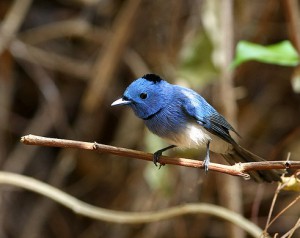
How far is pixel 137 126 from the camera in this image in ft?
13.4

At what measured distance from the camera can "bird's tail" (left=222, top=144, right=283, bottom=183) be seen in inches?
84.5

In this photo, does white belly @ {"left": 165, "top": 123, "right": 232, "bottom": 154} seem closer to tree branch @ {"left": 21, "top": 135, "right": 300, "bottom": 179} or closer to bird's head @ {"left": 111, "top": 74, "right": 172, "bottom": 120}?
bird's head @ {"left": 111, "top": 74, "right": 172, "bottom": 120}

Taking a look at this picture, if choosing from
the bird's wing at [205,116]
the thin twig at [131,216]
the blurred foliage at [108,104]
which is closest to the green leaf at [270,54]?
the bird's wing at [205,116]

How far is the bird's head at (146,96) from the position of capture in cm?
227

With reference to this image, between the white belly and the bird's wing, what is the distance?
25 millimetres

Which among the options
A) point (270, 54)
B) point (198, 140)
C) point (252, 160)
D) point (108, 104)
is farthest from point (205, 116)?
point (108, 104)

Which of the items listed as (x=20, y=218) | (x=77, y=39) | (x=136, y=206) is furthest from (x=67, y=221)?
(x=77, y=39)

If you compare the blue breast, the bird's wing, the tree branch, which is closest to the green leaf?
the bird's wing

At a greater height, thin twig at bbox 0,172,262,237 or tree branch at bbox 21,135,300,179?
tree branch at bbox 21,135,300,179

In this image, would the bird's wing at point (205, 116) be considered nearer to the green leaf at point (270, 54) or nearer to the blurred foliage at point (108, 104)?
the green leaf at point (270, 54)

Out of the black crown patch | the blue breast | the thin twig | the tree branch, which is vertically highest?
the black crown patch

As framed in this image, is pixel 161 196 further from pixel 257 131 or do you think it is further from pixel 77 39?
pixel 77 39

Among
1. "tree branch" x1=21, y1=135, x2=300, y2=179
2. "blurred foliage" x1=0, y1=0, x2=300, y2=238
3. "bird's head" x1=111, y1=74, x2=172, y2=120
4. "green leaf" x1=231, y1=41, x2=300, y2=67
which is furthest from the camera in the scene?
"blurred foliage" x1=0, y1=0, x2=300, y2=238

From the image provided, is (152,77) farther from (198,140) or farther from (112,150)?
(112,150)
